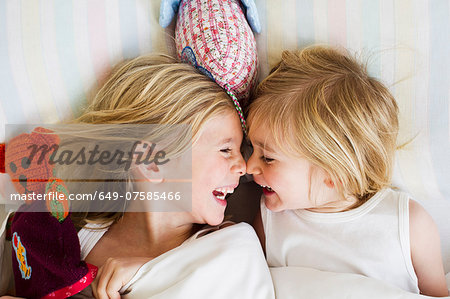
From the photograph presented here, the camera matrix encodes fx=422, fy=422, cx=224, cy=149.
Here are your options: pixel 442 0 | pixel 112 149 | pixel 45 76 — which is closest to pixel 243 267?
pixel 112 149

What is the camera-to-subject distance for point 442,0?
3.52 ft

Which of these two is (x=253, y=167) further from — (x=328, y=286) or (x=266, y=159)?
(x=328, y=286)

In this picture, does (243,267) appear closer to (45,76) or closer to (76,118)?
(76,118)

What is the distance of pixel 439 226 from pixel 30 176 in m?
1.07

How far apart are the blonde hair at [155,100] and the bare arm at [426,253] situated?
0.54m

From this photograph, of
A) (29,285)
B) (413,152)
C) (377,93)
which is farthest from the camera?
(413,152)

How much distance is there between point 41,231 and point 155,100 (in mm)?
388

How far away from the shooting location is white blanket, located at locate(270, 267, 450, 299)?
2.94 ft

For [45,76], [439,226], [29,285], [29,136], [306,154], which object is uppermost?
[45,76]

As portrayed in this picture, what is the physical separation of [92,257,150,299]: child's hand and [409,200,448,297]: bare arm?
647mm

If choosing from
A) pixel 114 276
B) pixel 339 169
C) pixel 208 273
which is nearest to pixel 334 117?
pixel 339 169

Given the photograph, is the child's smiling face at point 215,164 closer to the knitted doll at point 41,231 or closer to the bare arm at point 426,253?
the knitted doll at point 41,231

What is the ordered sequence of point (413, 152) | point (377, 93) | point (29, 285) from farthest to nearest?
point (413, 152)
point (377, 93)
point (29, 285)

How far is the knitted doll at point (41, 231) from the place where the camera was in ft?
2.88
